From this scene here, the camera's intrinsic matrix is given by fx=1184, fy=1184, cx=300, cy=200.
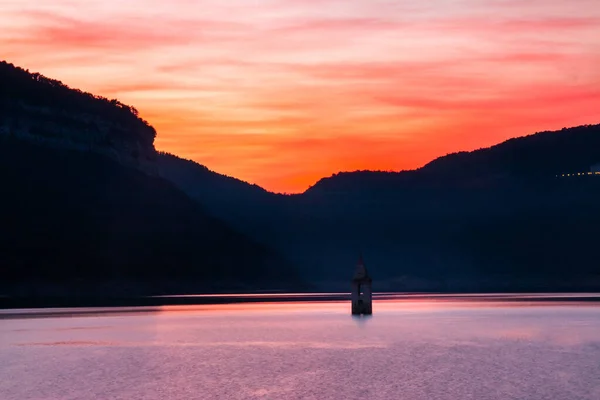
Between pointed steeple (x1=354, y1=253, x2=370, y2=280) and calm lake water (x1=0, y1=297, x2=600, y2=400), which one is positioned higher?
pointed steeple (x1=354, y1=253, x2=370, y2=280)

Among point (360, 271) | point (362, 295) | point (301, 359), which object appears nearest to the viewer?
point (301, 359)

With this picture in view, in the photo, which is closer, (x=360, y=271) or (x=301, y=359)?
(x=301, y=359)

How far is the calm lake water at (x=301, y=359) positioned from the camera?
6906cm

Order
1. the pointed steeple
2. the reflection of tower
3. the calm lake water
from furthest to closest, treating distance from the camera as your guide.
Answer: the reflection of tower, the pointed steeple, the calm lake water

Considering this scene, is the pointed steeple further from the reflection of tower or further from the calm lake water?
the calm lake water

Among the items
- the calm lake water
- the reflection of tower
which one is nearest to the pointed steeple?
the reflection of tower

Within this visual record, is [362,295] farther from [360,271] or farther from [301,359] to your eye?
[301,359]

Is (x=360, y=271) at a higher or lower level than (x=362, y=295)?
higher

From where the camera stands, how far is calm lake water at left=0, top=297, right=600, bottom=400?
69.1 meters

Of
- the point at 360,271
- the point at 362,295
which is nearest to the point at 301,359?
the point at 360,271

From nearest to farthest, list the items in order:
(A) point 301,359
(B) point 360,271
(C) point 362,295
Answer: (A) point 301,359, (B) point 360,271, (C) point 362,295

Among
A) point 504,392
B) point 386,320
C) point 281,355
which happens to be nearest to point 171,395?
point 504,392

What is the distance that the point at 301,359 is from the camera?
90312 mm

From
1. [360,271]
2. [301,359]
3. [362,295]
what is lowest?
[301,359]
